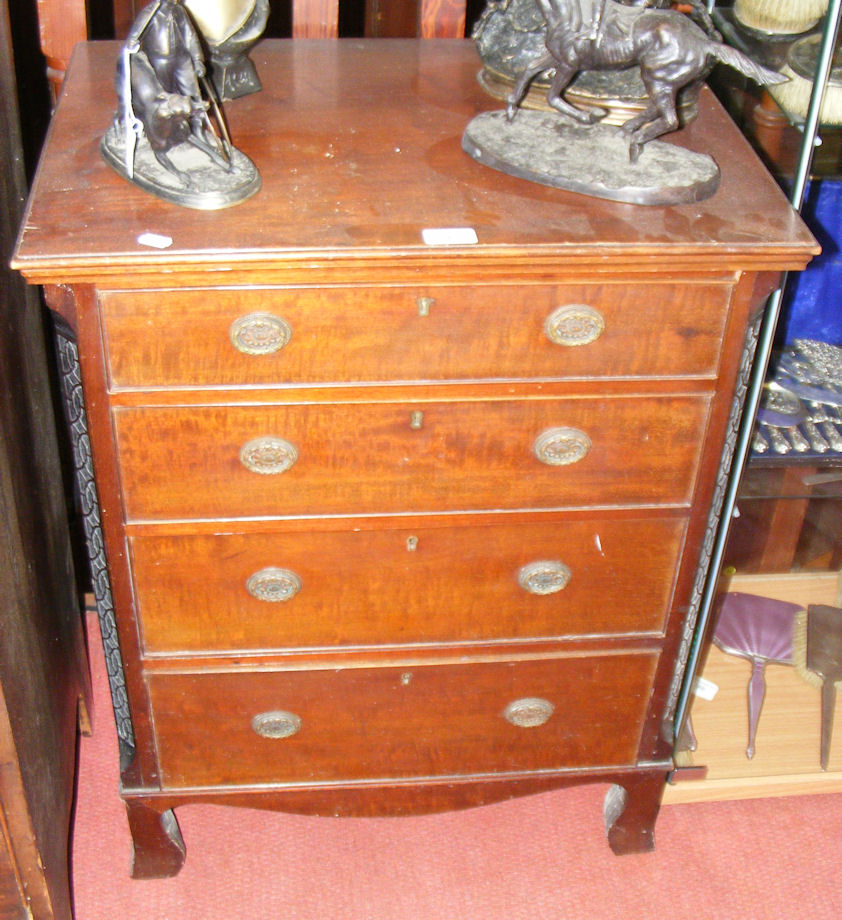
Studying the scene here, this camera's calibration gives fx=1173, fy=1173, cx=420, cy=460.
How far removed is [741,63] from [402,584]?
768mm

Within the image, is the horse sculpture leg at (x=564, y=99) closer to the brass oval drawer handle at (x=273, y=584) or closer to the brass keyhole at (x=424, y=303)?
the brass keyhole at (x=424, y=303)

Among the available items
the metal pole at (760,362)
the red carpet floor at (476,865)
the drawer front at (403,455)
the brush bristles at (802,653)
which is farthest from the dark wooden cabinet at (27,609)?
the brush bristles at (802,653)

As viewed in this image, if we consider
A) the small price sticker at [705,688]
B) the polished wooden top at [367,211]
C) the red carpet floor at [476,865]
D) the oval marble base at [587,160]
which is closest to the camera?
the polished wooden top at [367,211]

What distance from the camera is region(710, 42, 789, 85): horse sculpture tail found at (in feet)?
4.38

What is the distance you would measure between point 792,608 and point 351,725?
3.24 ft

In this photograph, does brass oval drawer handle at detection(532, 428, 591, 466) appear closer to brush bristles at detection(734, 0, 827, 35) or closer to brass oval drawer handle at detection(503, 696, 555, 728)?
brass oval drawer handle at detection(503, 696, 555, 728)

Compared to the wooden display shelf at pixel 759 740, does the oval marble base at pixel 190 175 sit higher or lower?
higher

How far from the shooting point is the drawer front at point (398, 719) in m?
1.65

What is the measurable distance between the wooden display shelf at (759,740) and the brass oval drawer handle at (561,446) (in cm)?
80

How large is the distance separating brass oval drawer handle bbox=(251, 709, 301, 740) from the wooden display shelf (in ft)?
2.31

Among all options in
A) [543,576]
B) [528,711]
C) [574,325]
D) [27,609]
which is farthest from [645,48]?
[27,609]

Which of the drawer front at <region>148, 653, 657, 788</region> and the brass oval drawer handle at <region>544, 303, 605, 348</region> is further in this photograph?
the drawer front at <region>148, 653, 657, 788</region>

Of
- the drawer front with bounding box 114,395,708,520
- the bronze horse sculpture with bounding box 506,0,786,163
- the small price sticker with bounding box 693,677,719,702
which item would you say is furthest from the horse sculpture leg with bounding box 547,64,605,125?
the small price sticker with bounding box 693,677,719,702

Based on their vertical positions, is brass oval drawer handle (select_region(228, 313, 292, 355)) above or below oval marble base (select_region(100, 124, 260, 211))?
below
